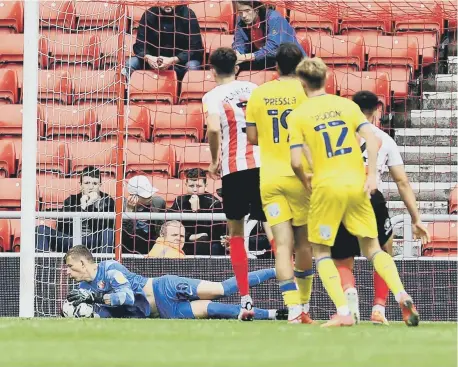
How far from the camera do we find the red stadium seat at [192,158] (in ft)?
44.6

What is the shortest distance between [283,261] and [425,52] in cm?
620

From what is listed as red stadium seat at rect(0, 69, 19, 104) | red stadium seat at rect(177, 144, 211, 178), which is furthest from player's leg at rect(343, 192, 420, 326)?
red stadium seat at rect(0, 69, 19, 104)

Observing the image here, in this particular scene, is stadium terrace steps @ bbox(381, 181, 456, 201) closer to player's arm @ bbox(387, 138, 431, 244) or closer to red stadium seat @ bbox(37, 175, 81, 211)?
red stadium seat @ bbox(37, 175, 81, 211)

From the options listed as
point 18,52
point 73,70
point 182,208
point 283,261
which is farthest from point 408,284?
point 18,52

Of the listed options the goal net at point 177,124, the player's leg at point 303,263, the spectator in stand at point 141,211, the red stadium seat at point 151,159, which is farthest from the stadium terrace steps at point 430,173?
the player's leg at point 303,263

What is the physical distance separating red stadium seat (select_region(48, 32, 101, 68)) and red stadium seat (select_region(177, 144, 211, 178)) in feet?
4.35

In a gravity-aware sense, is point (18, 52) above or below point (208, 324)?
above

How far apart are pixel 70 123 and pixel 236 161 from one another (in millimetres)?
3845

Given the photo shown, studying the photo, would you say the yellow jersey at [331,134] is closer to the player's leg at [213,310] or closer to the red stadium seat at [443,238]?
the player's leg at [213,310]

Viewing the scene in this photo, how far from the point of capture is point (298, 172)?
8766 millimetres

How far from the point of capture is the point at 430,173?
13406mm

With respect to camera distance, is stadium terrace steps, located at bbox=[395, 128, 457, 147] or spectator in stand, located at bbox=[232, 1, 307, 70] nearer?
spectator in stand, located at bbox=[232, 1, 307, 70]

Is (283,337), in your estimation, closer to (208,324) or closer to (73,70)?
(208,324)

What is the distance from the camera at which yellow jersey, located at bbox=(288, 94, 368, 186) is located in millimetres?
8758
